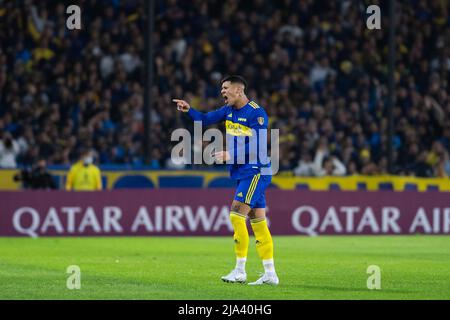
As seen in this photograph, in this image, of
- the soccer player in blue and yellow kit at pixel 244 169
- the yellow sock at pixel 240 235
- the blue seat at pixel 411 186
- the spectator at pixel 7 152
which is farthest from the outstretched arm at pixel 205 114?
the blue seat at pixel 411 186

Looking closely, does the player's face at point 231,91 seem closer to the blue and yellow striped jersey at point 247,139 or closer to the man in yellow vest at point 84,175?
the blue and yellow striped jersey at point 247,139

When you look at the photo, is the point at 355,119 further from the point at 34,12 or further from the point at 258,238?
the point at 258,238

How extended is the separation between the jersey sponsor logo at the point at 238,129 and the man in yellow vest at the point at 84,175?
978 cm

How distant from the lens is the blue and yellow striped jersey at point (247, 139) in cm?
1256

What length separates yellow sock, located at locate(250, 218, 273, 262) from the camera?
1260cm

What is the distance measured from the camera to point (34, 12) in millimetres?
26062

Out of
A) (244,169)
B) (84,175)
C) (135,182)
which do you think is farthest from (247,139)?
(135,182)

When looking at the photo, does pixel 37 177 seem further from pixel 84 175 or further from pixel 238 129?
pixel 238 129

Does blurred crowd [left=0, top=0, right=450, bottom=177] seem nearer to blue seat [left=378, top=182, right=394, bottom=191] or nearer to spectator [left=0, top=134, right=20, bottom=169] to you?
spectator [left=0, top=134, right=20, bottom=169]

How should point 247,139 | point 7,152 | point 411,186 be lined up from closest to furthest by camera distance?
1. point 247,139
2. point 7,152
3. point 411,186

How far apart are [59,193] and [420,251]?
7.30 m

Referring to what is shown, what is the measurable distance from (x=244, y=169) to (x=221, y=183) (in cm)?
1097

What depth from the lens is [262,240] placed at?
12.7 m

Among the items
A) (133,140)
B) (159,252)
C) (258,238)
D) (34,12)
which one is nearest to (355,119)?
(133,140)
